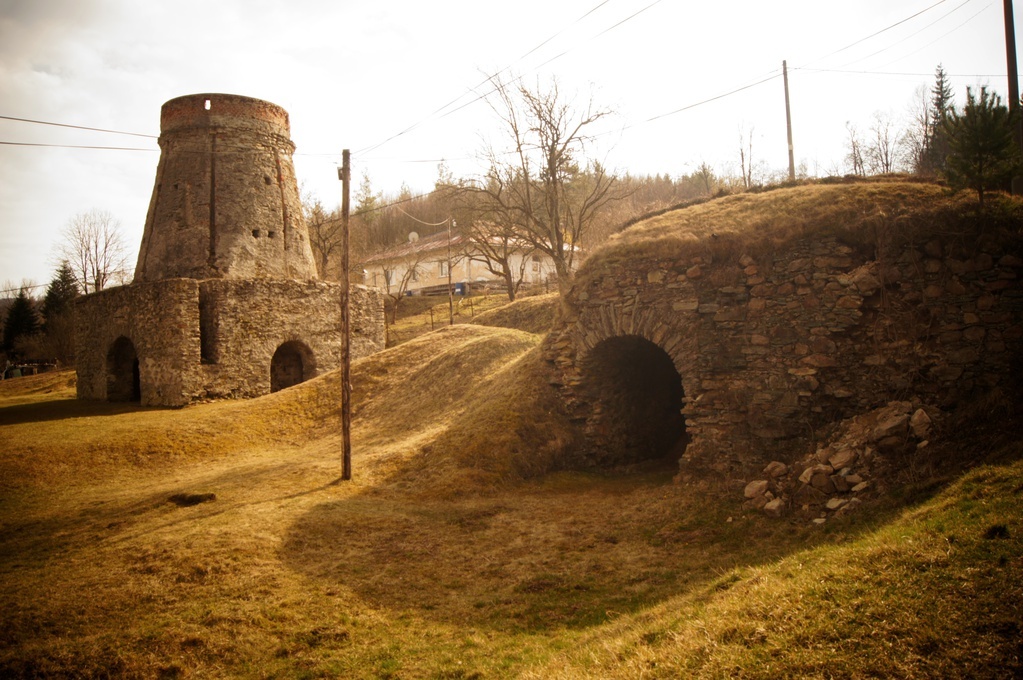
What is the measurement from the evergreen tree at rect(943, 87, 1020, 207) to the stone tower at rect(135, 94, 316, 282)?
21.1m

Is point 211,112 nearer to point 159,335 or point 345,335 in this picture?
point 159,335

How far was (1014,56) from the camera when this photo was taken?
1220 centimetres

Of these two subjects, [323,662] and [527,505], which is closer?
[323,662]

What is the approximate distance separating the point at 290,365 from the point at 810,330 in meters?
20.0

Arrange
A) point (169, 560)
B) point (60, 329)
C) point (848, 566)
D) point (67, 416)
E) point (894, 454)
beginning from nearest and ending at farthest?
point (848, 566) → point (894, 454) → point (169, 560) → point (67, 416) → point (60, 329)

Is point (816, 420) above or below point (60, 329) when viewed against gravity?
below

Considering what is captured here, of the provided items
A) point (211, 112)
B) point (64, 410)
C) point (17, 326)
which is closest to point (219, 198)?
point (211, 112)

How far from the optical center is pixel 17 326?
162ft

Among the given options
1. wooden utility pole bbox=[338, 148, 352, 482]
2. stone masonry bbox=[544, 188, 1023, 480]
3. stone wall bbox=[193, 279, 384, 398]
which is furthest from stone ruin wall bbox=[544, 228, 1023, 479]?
stone wall bbox=[193, 279, 384, 398]

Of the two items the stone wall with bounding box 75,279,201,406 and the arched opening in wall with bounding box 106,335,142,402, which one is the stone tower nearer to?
the stone wall with bounding box 75,279,201,406

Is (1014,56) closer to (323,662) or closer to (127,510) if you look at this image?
(323,662)

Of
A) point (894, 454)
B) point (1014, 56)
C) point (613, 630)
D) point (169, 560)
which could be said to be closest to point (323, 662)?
point (613, 630)

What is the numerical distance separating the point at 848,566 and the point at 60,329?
54365 mm

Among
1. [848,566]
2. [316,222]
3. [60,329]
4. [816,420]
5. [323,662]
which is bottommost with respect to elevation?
[323,662]
